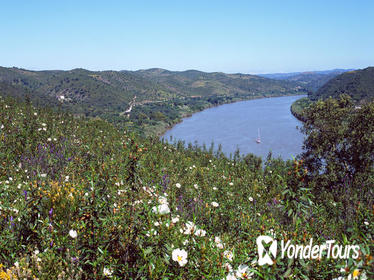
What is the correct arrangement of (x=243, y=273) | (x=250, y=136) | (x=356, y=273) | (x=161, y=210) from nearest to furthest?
(x=356, y=273) → (x=243, y=273) → (x=161, y=210) → (x=250, y=136)

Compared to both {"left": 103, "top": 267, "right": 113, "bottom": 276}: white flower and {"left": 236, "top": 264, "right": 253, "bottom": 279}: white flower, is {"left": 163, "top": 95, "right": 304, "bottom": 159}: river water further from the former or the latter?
{"left": 103, "top": 267, "right": 113, "bottom": 276}: white flower

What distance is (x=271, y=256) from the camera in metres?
2.44

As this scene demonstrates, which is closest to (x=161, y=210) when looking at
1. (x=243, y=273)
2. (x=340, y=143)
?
(x=243, y=273)

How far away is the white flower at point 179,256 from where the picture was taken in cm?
274

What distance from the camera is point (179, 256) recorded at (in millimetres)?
2801

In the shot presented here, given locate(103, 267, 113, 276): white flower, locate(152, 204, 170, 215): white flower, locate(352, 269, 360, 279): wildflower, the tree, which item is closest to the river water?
the tree

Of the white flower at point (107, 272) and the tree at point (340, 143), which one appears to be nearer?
the white flower at point (107, 272)

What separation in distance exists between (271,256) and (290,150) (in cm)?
7136

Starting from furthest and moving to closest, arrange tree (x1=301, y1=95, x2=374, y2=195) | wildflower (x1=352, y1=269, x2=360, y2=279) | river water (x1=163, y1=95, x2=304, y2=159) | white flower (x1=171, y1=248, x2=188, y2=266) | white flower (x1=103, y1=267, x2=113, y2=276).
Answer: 1. river water (x1=163, y1=95, x2=304, y2=159)
2. tree (x1=301, y1=95, x2=374, y2=195)
3. white flower (x1=103, y1=267, x2=113, y2=276)
4. white flower (x1=171, y1=248, x2=188, y2=266)
5. wildflower (x1=352, y1=269, x2=360, y2=279)

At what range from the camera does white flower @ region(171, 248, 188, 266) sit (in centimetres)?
274

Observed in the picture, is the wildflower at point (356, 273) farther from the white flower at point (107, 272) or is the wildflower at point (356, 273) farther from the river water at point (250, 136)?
the river water at point (250, 136)

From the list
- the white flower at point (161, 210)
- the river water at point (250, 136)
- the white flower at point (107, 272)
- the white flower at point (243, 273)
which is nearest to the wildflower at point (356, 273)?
the white flower at point (243, 273)

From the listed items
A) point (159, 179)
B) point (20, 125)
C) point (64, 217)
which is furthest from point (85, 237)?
point (20, 125)

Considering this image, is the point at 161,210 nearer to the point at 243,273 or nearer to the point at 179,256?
the point at 179,256
